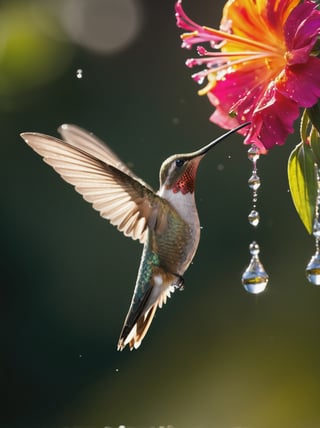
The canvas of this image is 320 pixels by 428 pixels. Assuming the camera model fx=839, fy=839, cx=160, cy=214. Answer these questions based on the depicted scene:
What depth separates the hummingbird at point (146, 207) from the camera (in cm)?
136

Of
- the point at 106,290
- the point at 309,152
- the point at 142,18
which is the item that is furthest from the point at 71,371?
the point at 309,152

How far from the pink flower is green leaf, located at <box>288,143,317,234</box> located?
32 mm

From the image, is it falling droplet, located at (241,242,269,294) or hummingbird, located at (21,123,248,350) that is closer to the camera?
falling droplet, located at (241,242,269,294)

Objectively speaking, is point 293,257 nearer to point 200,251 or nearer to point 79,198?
point 200,251

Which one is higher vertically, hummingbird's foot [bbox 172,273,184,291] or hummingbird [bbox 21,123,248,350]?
hummingbird [bbox 21,123,248,350]

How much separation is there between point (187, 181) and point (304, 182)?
1.11ft

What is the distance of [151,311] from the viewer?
1491mm

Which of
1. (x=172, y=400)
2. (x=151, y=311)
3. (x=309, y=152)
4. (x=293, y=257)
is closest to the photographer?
(x=309, y=152)

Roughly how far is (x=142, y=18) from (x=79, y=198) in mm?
712

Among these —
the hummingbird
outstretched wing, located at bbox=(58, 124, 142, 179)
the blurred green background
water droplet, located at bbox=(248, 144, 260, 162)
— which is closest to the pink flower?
water droplet, located at bbox=(248, 144, 260, 162)

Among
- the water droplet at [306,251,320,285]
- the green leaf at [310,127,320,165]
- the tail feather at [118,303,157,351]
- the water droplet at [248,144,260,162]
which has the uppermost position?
the green leaf at [310,127,320,165]

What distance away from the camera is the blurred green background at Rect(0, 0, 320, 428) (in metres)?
2.88

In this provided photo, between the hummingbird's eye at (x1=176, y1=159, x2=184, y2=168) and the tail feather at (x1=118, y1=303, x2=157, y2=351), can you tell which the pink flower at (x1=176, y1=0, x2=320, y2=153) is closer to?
the hummingbird's eye at (x1=176, y1=159, x2=184, y2=168)

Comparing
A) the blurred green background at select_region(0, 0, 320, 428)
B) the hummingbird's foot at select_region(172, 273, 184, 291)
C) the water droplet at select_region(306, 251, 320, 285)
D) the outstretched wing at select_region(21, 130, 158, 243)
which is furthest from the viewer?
the blurred green background at select_region(0, 0, 320, 428)
